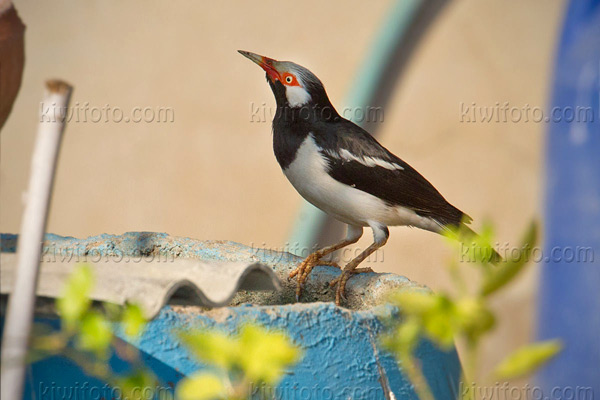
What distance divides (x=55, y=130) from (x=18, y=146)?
17.4 feet

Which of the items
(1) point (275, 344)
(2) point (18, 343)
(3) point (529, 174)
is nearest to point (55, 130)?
(2) point (18, 343)

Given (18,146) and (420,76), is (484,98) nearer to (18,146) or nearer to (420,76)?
(420,76)

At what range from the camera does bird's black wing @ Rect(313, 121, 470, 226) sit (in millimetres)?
2432

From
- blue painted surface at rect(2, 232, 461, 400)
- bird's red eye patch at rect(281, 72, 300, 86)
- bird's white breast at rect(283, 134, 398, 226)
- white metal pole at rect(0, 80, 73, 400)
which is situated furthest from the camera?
bird's red eye patch at rect(281, 72, 300, 86)

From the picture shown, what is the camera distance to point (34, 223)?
64 cm

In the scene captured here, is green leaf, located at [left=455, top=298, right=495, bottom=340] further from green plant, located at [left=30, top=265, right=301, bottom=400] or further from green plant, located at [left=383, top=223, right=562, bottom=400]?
green plant, located at [left=30, top=265, right=301, bottom=400]

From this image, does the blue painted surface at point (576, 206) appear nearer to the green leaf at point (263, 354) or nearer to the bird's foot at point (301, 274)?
the bird's foot at point (301, 274)

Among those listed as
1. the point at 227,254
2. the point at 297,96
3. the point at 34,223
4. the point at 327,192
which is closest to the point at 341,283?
the point at 227,254

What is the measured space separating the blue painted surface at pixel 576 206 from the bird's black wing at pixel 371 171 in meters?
0.84

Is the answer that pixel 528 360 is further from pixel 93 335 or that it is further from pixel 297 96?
pixel 297 96

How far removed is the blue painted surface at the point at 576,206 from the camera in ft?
9.98

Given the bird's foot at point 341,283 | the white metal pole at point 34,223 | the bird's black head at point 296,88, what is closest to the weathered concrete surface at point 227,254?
the bird's foot at point 341,283

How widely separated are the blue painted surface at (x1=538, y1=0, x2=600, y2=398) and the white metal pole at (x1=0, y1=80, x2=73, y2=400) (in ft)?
8.96

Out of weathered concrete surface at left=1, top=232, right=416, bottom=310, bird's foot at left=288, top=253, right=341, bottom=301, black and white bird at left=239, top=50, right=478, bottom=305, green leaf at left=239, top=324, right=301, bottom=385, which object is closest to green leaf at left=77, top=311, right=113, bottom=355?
green leaf at left=239, top=324, right=301, bottom=385
